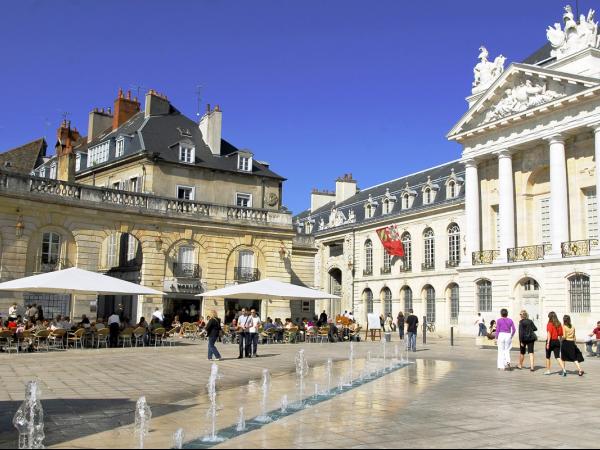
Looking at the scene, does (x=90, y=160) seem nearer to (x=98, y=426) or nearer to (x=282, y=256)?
(x=282, y=256)

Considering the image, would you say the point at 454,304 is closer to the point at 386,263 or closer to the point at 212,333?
the point at 386,263

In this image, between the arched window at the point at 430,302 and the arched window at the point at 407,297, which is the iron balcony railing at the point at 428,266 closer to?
the arched window at the point at 430,302

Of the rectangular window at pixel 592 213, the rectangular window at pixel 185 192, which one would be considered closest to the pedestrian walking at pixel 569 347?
the rectangular window at pixel 592 213

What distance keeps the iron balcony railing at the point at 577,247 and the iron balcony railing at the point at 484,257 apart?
15.8ft

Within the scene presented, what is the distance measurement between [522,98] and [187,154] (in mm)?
18369

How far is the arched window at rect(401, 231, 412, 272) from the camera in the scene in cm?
4488

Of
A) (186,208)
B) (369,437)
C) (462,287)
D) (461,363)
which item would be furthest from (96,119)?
(369,437)

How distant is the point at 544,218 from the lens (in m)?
33.8

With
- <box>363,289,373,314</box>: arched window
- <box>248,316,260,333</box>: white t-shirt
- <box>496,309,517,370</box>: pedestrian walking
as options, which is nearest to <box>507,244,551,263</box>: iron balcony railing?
<box>363,289,373,314</box>: arched window

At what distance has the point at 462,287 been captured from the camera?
36.0 m

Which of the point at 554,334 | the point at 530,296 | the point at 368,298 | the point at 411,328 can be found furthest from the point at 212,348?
the point at 368,298

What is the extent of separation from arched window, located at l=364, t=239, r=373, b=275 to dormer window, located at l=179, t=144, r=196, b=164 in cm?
1922

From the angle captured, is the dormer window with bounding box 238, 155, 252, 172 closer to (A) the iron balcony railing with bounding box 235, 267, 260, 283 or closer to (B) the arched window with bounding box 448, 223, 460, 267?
(A) the iron balcony railing with bounding box 235, 267, 260, 283

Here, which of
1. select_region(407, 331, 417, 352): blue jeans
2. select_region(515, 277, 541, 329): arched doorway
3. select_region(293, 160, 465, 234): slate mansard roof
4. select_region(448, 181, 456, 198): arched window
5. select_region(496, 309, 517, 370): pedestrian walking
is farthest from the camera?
select_region(293, 160, 465, 234): slate mansard roof
